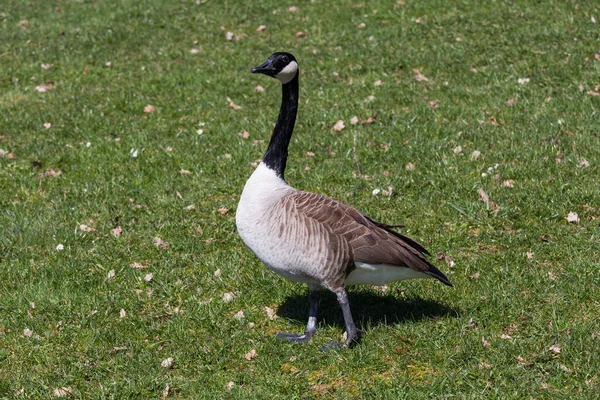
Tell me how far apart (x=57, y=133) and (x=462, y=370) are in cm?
765

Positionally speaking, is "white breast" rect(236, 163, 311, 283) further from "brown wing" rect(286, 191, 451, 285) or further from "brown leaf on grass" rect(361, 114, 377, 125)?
"brown leaf on grass" rect(361, 114, 377, 125)

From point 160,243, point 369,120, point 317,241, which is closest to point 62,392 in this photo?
point 317,241

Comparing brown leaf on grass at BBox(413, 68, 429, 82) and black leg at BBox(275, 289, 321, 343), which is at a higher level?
black leg at BBox(275, 289, 321, 343)

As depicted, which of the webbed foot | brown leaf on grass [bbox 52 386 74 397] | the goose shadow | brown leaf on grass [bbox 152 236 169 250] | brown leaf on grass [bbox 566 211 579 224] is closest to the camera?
brown leaf on grass [bbox 52 386 74 397]

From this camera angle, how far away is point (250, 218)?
225 inches

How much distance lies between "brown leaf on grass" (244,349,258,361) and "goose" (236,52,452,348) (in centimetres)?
34

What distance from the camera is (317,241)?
5.58 m

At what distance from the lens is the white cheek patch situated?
5952 millimetres

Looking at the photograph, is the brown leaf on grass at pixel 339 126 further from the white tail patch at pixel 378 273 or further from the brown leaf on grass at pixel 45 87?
the brown leaf on grass at pixel 45 87

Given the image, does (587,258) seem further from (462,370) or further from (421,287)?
(462,370)

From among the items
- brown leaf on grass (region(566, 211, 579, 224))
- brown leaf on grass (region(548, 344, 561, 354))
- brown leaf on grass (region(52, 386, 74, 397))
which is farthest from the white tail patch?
brown leaf on grass (region(566, 211, 579, 224))

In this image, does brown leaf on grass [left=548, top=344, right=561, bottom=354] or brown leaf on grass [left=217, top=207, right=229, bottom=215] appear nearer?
brown leaf on grass [left=548, top=344, right=561, bottom=354]

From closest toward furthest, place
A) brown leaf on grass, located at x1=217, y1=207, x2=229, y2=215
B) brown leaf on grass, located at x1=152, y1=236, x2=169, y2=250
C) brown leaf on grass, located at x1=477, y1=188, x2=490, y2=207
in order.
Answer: brown leaf on grass, located at x1=152, y1=236, x2=169, y2=250
brown leaf on grass, located at x1=477, y1=188, x2=490, y2=207
brown leaf on grass, located at x1=217, y1=207, x2=229, y2=215

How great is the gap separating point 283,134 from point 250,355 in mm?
1952
